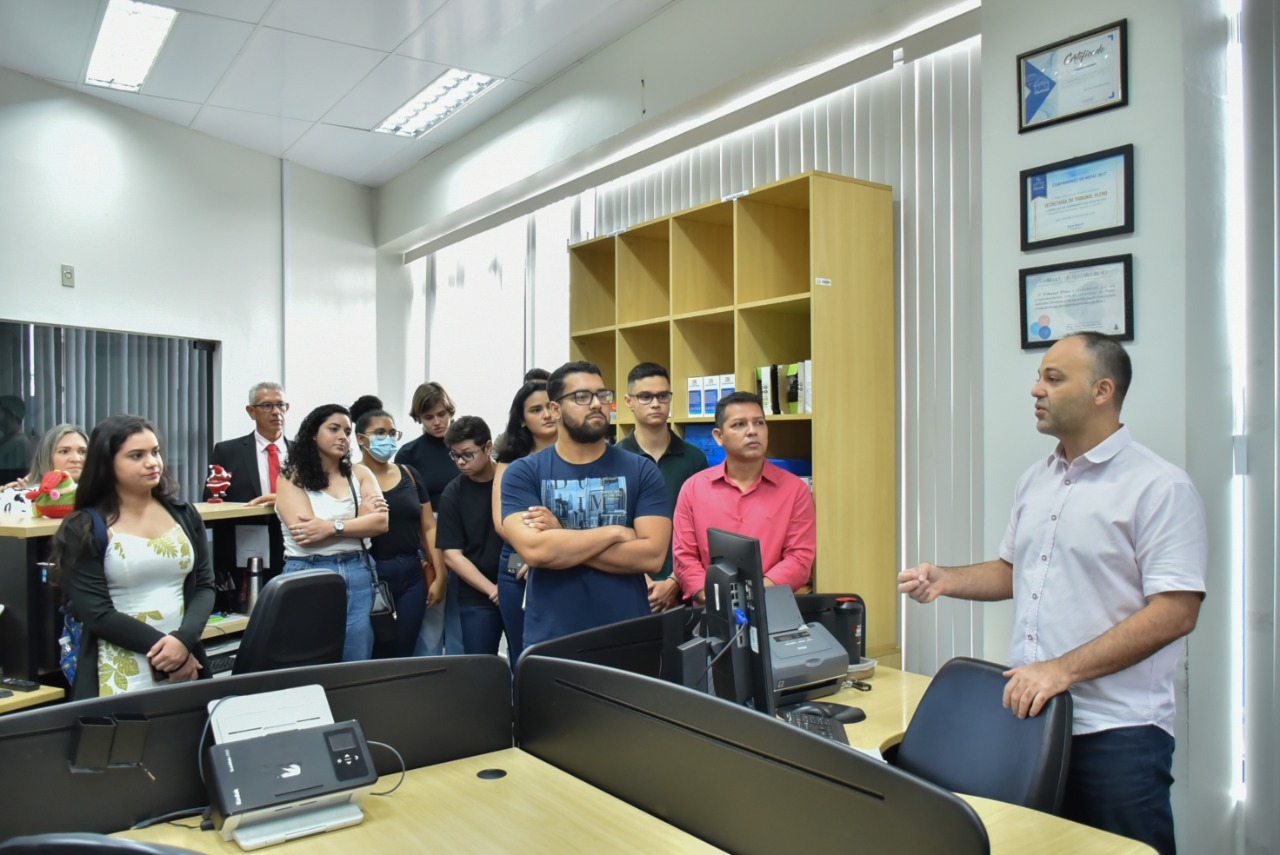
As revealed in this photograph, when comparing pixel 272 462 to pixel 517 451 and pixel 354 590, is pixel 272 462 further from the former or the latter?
pixel 517 451

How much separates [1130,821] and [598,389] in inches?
66.4

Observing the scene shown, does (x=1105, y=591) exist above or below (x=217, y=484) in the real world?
below

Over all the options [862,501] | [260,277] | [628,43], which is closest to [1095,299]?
[862,501]

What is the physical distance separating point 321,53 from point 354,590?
3292 millimetres

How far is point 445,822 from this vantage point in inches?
61.8

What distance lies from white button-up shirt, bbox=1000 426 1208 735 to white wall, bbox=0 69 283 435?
594 centimetres

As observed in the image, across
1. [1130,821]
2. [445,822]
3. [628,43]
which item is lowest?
[1130,821]

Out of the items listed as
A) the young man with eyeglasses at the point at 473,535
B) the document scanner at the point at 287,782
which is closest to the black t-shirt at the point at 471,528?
the young man with eyeglasses at the point at 473,535

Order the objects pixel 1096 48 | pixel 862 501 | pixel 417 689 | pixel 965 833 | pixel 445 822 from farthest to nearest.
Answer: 1. pixel 862 501
2. pixel 1096 48
3. pixel 417 689
4. pixel 445 822
5. pixel 965 833

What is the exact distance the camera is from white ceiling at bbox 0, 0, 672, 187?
456 cm

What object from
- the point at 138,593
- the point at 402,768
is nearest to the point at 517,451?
the point at 138,593

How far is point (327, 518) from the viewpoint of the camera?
11.2ft

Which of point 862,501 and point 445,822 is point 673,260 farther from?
point 445,822

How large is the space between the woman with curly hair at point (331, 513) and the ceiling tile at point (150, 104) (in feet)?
12.2
